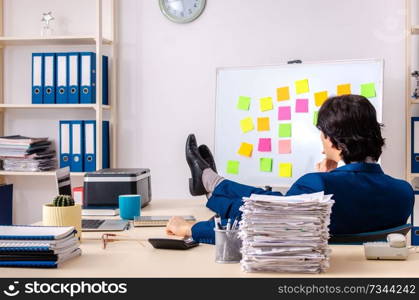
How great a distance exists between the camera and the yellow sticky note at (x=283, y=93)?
3.77 meters

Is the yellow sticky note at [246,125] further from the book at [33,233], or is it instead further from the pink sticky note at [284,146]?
the book at [33,233]

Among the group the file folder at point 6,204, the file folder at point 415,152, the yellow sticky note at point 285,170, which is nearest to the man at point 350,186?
the yellow sticky note at point 285,170

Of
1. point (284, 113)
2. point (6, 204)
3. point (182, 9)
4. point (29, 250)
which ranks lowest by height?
point (6, 204)

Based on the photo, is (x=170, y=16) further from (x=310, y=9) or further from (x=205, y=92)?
(x=310, y=9)

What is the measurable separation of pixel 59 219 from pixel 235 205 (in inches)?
22.5

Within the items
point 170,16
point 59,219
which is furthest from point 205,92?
point 59,219

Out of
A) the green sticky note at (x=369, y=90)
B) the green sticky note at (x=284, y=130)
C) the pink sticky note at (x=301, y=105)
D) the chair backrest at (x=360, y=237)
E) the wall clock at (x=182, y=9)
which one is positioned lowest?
the chair backrest at (x=360, y=237)

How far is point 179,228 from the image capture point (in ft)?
6.56

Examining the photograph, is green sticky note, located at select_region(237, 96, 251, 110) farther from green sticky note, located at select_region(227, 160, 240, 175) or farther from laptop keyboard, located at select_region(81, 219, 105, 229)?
laptop keyboard, located at select_region(81, 219, 105, 229)

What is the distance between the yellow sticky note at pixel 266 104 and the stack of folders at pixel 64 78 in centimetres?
108

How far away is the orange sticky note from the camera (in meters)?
3.80

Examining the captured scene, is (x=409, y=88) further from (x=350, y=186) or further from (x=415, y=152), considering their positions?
(x=350, y=186)

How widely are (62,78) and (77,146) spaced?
1.49ft

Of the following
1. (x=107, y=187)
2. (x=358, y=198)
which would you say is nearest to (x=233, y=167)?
(x=107, y=187)
